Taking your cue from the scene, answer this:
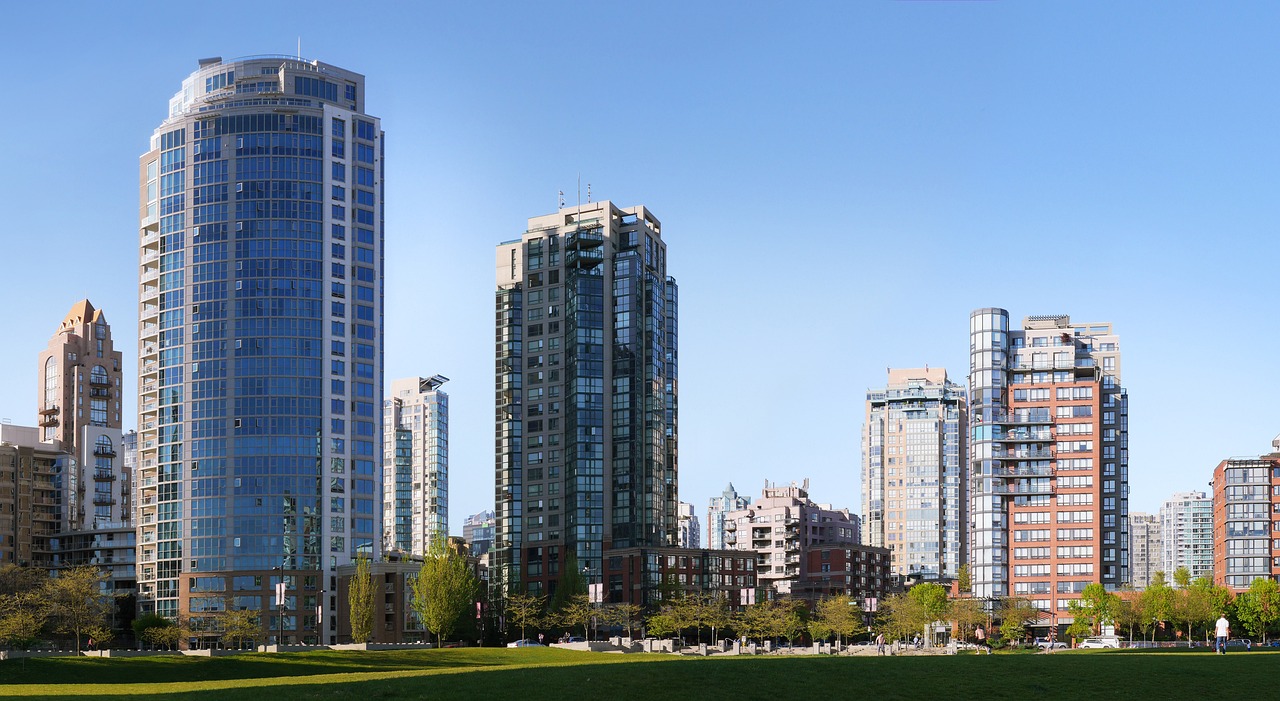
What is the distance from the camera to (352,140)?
193 meters

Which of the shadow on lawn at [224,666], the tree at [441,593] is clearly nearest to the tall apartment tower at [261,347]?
the tree at [441,593]

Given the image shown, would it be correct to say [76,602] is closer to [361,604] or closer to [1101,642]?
Answer: [361,604]

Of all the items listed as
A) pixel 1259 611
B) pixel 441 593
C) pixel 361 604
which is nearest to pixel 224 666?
pixel 441 593

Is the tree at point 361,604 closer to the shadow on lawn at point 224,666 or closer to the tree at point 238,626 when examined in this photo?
the tree at point 238,626

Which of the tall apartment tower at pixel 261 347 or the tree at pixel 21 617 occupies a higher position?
the tall apartment tower at pixel 261 347

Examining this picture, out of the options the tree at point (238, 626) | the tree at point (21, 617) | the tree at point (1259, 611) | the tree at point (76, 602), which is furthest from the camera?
the tree at point (1259, 611)

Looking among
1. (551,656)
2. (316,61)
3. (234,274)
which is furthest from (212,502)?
(551,656)

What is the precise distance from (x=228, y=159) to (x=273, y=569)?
52.6m

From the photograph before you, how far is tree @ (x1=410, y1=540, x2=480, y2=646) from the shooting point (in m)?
160

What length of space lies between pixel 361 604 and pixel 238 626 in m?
15.1

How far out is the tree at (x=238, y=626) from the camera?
167 meters

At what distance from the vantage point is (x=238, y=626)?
16775 cm

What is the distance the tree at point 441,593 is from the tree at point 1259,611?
10321 cm

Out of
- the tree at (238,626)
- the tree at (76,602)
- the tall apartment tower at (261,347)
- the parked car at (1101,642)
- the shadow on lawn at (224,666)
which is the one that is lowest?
the parked car at (1101,642)
